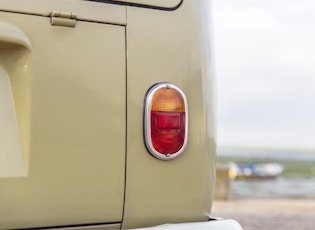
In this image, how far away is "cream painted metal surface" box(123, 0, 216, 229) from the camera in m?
2.10

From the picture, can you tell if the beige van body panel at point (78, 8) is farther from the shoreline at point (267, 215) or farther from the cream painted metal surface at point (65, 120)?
the shoreline at point (267, 215)

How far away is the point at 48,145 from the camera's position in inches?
77.4

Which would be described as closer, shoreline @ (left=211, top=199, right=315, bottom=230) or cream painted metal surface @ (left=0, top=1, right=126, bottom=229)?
cream painted metal surface @ (left=0, top=1, right=126, bottom=229)

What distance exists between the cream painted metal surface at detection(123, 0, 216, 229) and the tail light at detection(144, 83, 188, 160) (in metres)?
0.03

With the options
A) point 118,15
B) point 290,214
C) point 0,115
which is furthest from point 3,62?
point 290,214

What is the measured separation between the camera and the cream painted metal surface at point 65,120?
1938 mm

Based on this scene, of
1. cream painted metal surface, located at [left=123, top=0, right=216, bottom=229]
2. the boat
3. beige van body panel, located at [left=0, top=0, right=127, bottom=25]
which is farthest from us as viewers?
the boat

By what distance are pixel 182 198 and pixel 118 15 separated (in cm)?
72

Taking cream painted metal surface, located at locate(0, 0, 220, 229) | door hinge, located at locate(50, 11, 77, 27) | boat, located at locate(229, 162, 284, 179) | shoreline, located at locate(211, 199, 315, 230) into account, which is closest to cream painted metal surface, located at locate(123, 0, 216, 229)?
cream painted metal surface, located at locate(0, 0, 220, 229)

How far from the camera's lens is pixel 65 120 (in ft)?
6.52

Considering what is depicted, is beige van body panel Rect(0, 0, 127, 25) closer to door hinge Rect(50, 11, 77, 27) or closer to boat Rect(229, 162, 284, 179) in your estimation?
door hinge Rect(50, 11, 77, 27)

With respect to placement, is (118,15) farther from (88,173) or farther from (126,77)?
(88,173)

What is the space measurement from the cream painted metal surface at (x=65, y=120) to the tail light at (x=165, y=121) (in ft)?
0.35

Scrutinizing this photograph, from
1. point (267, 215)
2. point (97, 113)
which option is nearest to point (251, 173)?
point (267, 215)
